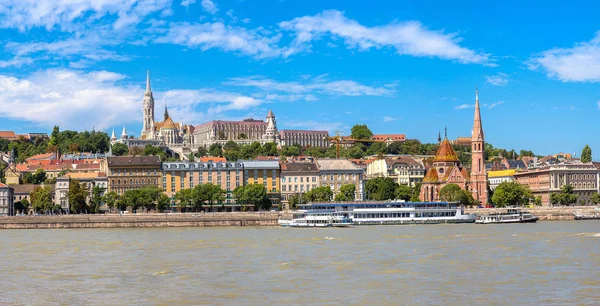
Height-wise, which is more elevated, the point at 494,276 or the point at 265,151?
the point at 265,151

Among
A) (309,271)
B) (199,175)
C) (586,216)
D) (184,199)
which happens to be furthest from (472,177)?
(309,271)

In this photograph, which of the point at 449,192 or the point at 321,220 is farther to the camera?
the point at 449,192

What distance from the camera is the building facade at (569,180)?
109 metres

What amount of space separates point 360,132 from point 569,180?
86.9 metres

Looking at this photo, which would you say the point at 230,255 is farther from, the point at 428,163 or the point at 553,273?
the point at 428,163

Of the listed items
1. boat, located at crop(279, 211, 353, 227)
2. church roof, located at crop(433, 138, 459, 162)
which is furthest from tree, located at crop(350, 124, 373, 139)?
boat, located at crop(279, 211, 353, 227)

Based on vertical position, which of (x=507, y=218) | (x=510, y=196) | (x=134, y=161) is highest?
(x=134, y=161)

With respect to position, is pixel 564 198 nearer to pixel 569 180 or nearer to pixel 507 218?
pixel 569 180

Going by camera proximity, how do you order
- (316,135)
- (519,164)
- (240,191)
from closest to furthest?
(240,191), (519,164), (316,135)

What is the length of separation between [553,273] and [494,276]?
237cm

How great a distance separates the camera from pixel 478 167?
349 feet

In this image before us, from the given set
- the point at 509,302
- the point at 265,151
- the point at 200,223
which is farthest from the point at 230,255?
the point at 265,151

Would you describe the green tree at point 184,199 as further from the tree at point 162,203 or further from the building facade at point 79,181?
the building facade at point 79,181

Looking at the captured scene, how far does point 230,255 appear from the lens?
131 ft
